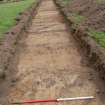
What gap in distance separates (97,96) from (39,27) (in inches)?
347

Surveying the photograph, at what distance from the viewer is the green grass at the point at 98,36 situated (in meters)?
9.21

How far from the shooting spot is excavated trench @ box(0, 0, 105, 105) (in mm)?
6754

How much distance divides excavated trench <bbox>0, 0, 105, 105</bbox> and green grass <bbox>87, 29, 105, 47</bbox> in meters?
0.65

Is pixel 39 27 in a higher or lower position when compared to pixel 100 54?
lower

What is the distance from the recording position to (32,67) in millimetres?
8672

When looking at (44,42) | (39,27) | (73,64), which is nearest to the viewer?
(73,64)

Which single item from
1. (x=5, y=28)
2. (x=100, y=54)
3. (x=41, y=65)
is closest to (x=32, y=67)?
(x=41, y=65)

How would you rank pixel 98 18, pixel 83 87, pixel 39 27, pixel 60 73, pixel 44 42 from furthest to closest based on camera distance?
pixel 39 27, pixel 98 18, pixel 44 42, pixel 60 73, pixel 83 87

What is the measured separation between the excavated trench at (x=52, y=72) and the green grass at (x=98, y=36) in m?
0.65

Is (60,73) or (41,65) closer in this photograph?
(60,73)

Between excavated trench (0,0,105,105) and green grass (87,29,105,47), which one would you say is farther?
green grass (87,29,105,47)

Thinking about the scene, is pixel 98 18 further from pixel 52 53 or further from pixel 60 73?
pixel 60 73

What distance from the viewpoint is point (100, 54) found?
799 cm

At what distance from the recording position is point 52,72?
8094 mm
